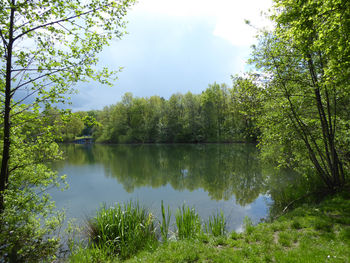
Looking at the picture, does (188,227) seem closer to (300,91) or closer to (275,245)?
(275,245)

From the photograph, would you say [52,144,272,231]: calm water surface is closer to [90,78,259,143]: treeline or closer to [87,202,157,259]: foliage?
[87,202,157,259]: foliage

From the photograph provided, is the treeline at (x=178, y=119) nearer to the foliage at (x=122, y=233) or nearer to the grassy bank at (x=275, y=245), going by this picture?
the grassy bank at (x=275, y=245)

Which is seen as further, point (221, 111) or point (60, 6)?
point (221, 111)

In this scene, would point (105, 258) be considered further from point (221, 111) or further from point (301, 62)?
point (221, 111)

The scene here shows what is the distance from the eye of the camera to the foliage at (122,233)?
7.08 metres

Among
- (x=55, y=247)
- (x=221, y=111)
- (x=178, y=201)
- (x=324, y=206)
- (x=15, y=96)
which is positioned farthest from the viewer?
(x=221, y=111)

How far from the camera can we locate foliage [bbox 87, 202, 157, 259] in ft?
23.2

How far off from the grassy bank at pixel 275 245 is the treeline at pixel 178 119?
56.1 m

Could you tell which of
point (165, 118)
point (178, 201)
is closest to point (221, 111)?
point (165, 118)

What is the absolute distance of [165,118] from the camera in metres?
→ 72.6

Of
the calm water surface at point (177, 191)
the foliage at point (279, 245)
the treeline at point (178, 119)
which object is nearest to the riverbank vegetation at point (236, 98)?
the foliage at point (279, 245)

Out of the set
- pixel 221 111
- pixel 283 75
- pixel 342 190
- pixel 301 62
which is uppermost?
pixel 221 111

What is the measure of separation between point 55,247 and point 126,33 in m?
7.66

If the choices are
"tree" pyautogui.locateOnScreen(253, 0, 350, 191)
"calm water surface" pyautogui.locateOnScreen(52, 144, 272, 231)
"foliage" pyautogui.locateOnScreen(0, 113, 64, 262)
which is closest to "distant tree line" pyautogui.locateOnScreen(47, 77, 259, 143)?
"calm water surface" pyautogui.locateOnScreen(52, 144, 272, 231)
